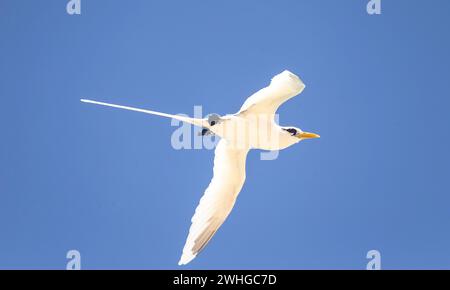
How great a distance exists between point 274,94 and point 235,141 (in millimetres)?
1348

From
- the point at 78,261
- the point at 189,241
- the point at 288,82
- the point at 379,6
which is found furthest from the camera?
the point at 379,6

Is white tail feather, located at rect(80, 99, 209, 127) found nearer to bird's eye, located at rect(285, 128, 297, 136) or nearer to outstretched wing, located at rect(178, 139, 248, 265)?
outstretched wing, located at rect(178, 139, 248, 265)

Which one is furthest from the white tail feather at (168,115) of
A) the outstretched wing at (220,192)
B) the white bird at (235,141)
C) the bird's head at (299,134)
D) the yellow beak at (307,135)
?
the yellow beak at (307,135)

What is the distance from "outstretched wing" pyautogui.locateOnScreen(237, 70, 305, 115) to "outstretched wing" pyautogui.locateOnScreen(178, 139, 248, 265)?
1.17 metres

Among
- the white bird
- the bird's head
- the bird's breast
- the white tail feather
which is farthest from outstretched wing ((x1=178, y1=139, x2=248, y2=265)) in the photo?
the white tail feather

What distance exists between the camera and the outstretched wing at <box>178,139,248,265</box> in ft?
46.6

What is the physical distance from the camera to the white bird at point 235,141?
43.9 ft

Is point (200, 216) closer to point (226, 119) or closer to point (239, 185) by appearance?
point (239, 185)

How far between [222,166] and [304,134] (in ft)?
5.69

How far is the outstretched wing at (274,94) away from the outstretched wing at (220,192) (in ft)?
3.84

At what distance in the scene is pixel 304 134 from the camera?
14312 mm

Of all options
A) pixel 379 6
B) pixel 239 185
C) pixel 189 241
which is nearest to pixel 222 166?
pixel 239 185

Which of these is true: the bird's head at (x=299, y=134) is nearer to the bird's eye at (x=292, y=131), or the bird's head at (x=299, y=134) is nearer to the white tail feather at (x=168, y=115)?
the bird's eye at (x=292, y=131)

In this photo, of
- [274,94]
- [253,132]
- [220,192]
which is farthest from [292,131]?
[220,192]
